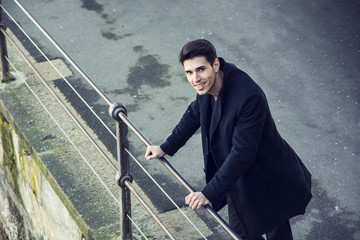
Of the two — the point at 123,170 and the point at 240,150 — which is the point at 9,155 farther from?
the point at 240,150

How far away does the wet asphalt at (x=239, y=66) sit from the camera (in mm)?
→ 5457

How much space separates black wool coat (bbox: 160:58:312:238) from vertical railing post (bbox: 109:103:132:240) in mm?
416

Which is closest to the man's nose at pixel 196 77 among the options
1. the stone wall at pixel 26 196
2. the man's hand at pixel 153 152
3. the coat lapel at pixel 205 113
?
the coat lapel at pixel 205 113

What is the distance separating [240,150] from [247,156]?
0.19 ft

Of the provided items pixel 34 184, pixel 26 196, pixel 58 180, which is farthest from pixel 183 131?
pixel 26 196

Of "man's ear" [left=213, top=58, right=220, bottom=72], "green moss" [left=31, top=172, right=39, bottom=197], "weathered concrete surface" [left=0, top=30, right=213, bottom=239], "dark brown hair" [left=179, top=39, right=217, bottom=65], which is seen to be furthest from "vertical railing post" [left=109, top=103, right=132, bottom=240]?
"green moss" [left=31, top=172, right=39, bottom=197]

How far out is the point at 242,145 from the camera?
3164mm

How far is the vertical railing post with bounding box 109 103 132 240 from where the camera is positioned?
3150 mm

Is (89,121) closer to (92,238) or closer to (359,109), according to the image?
(92,238)

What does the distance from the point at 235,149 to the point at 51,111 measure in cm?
224

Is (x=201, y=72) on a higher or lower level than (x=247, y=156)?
higher

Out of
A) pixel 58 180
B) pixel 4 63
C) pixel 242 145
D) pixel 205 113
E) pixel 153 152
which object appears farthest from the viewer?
pixel 4 63

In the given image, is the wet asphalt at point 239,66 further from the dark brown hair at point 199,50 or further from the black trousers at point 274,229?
the dark brown hair at point 199,50

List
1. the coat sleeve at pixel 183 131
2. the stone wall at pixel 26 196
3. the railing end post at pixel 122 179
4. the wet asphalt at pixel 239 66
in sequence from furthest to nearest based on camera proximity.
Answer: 1. the wet asphalt at pixel 239 66
2. the stone wall at pixel 26 196
3. the coat sleeve at pixel 183 131
4. the railing end post at pixel 122 179
